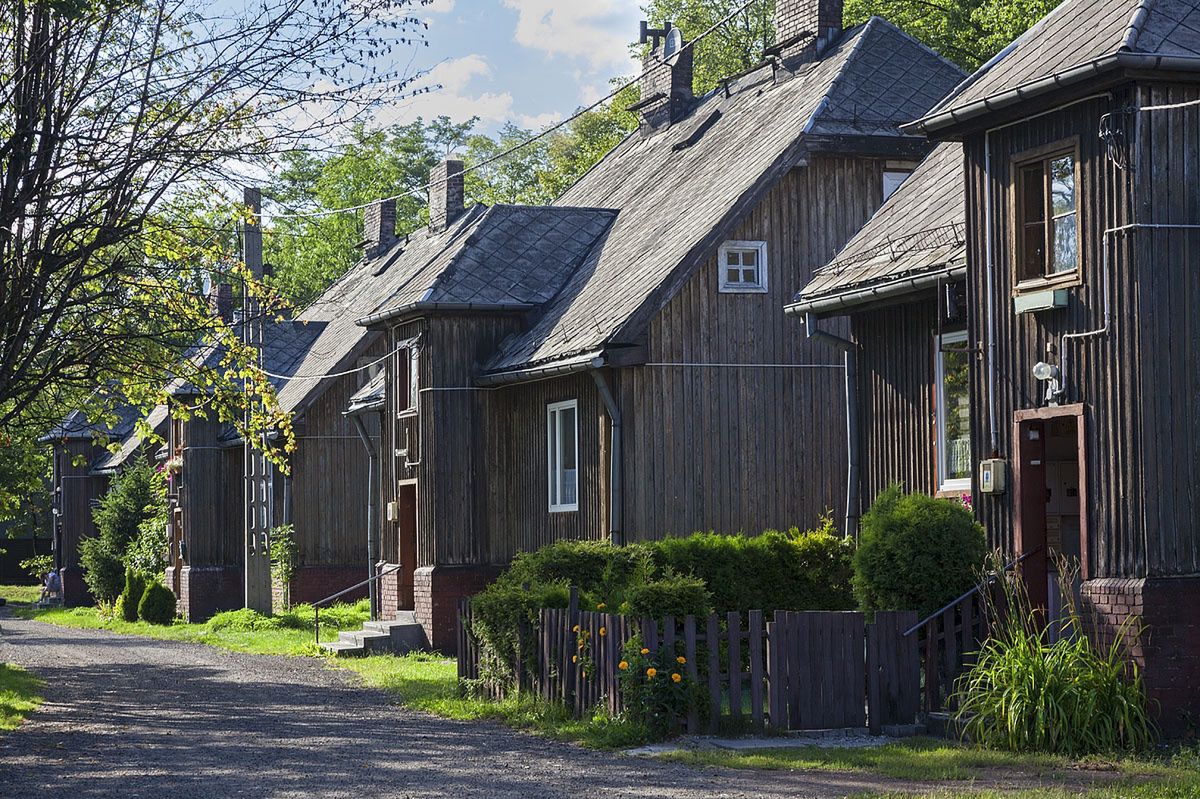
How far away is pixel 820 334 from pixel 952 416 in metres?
2.16

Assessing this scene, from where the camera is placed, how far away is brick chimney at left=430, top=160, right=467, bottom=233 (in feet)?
118

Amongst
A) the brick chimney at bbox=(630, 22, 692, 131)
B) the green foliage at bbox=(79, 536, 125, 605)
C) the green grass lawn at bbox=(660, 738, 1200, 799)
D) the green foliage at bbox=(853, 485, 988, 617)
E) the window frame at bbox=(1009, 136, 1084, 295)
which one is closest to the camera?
the green grass lawn at bbox=(660, 738, 1200, 799)

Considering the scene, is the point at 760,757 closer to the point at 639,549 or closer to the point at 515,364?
the point at 639,549

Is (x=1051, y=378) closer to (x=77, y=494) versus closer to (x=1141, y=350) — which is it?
(x=1141, y=350)

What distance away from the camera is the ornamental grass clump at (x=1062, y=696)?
13.0 meters

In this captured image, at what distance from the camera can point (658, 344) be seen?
23031 millimetres

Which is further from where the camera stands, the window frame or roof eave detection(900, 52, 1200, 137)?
the window frame

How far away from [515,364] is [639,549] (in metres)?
5.68

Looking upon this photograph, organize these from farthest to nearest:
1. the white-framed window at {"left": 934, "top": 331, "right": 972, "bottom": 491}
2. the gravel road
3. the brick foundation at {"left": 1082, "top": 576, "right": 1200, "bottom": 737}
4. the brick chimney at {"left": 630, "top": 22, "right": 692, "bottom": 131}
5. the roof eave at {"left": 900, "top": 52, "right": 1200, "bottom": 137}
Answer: the brick chimney at {"left": 630, "top": 22, "right": 692, "bottom": 131}
the white-framed window at {"left": 934, "top": 331, "right": 972, "bottom": 491}
the roof eave at {"left": 900, "top": 52, "right": 1200, "bottom": 137}
the brick foundation at {"left": 1082, "top": 576, "right": 1200, "bottom": 737}
the gravel road

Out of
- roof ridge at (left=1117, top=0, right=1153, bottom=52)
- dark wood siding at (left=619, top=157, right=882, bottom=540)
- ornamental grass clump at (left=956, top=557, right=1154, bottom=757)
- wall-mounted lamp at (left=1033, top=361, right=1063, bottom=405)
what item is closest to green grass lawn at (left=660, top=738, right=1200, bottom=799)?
ornamental grass clump at (left=956, top=557, right=1154, bottom=757)

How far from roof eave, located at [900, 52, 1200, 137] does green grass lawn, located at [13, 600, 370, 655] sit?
15.7 m

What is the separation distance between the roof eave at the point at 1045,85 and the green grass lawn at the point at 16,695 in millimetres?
11331

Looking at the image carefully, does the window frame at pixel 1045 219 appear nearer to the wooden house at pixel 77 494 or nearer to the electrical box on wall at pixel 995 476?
the electrical box on wall at pixel 995 476

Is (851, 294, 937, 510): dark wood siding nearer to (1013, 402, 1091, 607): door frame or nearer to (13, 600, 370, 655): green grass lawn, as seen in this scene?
(1013, 402, 1091, 607): door frame
